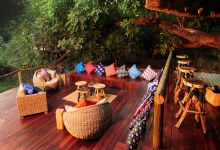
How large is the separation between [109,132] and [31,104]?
86.3 inches

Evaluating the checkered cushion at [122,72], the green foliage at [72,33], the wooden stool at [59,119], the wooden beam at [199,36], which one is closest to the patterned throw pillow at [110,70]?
the checkered cushion at [122,72]

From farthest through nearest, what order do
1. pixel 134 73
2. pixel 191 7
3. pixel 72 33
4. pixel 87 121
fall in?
pixel 72 33 < pixel 134 73 < pixel 191 7 < pixel 87 121

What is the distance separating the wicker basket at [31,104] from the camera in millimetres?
4059

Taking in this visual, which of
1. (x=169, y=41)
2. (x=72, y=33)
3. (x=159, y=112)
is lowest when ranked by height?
(x=159, y=112)

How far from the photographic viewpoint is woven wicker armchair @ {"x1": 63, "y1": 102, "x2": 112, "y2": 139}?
3.12 metres

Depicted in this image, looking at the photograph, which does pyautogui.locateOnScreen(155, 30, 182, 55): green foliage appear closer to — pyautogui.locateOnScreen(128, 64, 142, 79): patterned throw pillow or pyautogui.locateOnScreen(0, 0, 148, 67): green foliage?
pyautogui.locateOnScreen(0, 0, 148, 67): green foliage

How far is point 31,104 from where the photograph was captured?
4.16m

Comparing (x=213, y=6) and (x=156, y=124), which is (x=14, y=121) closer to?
(x=156, y=124)

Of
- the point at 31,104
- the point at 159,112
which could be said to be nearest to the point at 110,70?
the point at 31,104

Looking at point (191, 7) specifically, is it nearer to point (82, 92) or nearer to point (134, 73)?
point (134, 73)

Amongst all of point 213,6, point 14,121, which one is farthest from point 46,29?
point 213,6

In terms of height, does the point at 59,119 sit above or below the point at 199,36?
below

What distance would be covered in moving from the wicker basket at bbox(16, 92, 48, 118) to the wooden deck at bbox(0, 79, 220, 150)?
0.14m

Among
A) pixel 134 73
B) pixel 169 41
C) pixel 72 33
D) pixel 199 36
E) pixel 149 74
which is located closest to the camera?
pixel 199 36
